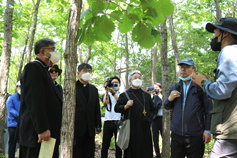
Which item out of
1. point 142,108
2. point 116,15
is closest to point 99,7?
point 116,15

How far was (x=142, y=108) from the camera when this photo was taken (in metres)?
4.42

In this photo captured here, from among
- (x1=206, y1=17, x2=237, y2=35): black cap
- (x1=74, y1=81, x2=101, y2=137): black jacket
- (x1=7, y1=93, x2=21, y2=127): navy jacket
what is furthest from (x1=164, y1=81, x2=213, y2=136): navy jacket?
(x1=7, y1=93, x2=21, y2=127): navy jacket

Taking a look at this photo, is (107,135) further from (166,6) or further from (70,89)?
(166,6)

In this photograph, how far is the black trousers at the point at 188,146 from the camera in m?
3.23

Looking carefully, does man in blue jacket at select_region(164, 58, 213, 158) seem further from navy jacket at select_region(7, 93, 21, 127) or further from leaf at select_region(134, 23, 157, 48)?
navy jacket at select_region(7, 93, 21, 127)

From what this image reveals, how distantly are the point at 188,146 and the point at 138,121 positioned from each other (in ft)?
4.16

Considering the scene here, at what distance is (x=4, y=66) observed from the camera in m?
4.90

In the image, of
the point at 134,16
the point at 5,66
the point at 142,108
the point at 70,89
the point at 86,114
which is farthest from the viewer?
the point at 5,66

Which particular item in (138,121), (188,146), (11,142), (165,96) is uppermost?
(165,96)

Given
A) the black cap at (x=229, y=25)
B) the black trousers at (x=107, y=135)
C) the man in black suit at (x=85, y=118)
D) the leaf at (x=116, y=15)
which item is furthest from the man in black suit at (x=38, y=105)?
the black trousers at (x=107, y=135)

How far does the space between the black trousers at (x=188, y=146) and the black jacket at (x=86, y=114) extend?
1575 millimetres

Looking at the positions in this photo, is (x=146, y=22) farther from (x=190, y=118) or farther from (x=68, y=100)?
(x=190, y=118)

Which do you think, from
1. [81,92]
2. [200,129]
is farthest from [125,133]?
[200,129]

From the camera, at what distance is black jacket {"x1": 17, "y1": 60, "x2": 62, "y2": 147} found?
7.55 ft
